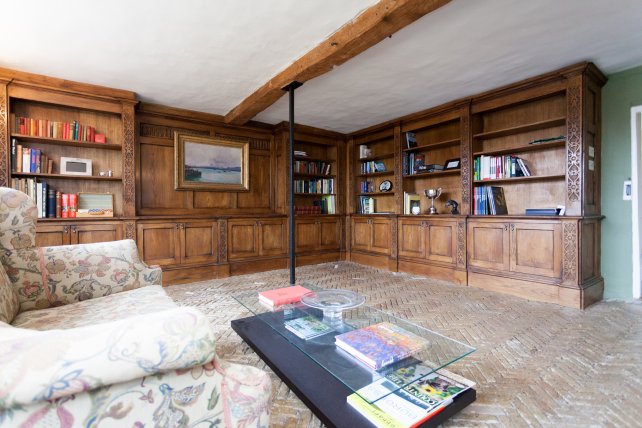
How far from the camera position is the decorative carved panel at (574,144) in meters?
2.97

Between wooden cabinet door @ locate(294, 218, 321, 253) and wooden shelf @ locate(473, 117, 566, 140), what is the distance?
9.27 feet

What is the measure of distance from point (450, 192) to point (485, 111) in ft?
3.86

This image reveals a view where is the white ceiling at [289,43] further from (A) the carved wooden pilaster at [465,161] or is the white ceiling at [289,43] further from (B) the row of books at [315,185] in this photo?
(B) the row of books at [315,185]

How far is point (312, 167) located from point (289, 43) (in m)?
2.92

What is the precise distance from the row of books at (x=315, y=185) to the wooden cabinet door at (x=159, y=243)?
6.88 feet

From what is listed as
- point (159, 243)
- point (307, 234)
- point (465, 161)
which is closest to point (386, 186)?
point (465, 161)

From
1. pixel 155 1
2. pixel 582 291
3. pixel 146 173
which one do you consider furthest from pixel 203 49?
pixel 582 291

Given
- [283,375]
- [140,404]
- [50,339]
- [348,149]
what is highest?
[348,149]

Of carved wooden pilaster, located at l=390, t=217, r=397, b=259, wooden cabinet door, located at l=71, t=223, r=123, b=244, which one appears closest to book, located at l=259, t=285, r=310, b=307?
wooden cabinet door, located at l=71, t=223, r=123, b=244

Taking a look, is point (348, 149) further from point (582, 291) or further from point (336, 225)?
point (582, 291)

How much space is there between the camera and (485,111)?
390 centimetres

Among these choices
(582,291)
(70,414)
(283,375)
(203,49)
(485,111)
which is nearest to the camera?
(70,414)

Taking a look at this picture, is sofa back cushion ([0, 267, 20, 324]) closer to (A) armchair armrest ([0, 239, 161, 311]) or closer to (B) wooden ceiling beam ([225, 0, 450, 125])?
(A) armchair armrest ([0, 239, 161, 311])

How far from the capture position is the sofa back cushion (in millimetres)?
1197
